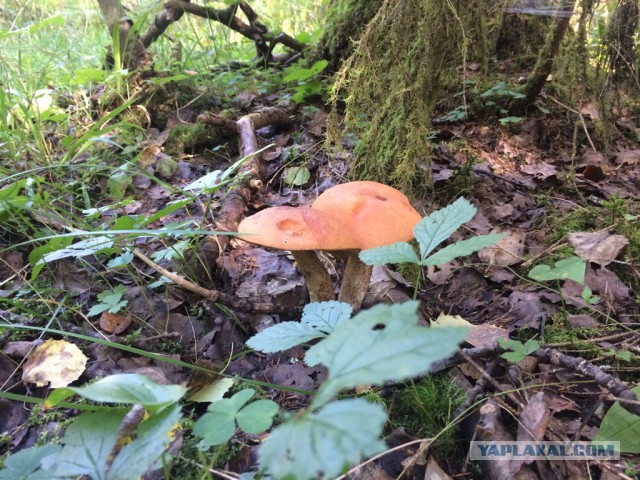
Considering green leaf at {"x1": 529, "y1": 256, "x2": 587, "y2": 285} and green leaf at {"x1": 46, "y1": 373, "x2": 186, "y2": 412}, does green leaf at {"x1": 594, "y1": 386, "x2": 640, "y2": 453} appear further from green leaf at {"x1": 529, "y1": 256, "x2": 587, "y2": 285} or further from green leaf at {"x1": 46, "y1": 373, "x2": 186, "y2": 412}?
green leaf at {"x1": 46, "y1": 373, "x2": 186, "y2": 412}

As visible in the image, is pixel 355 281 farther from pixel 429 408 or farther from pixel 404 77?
pixel 404 77

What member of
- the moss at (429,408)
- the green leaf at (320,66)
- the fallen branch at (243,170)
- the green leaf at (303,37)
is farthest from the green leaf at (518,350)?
the green leaf at (303,37)

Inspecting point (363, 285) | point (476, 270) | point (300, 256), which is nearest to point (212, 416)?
point (300, 256)

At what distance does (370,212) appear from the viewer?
1.78 metres

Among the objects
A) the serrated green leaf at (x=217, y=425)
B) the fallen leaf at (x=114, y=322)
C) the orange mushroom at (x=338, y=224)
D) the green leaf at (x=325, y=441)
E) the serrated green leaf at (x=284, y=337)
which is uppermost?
the green leaf at (x=325, y=441)

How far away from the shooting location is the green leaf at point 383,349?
73 centimetres

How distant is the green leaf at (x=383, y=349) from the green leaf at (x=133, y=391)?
449 mm

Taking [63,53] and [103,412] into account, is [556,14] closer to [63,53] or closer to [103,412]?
[103,412]

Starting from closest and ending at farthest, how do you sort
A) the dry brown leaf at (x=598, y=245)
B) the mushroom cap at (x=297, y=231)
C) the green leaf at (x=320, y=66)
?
the mushroom cap at (x=297, y=231)
the dry brown leaf at (x=598, y=245)
the green leaf at (x=320, y=66)

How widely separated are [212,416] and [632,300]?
2.27 meters

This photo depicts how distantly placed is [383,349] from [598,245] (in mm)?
2244

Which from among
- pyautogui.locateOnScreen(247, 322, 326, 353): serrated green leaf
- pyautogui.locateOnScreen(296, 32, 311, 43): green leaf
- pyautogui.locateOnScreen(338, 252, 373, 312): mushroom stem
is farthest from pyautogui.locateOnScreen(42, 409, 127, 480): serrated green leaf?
pyautogui.locateOnScreen(296, 32, 311, 43): green leaf

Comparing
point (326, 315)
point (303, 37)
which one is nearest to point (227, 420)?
point (326, 315)

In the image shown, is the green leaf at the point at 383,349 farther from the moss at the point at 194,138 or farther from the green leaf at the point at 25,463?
the moss at the point at 194,138
